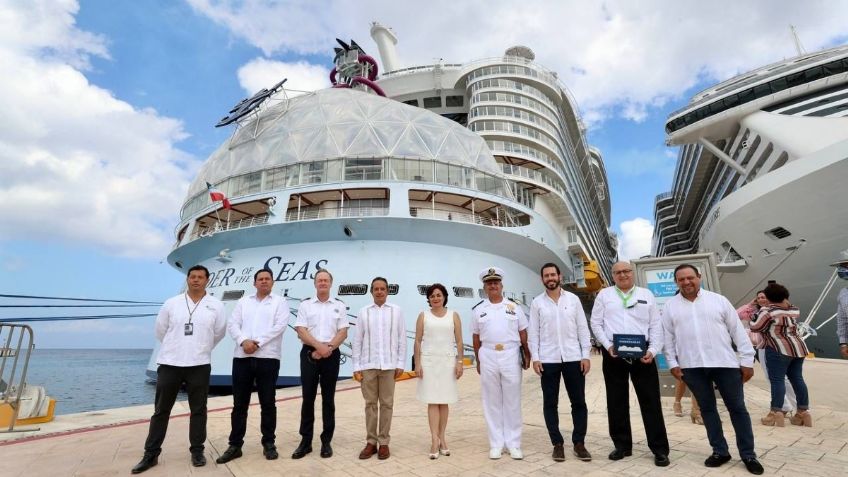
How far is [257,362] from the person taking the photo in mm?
4082

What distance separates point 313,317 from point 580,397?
2773 millimetres

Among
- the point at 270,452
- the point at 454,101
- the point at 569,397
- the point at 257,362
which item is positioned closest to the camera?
the point at 569,397

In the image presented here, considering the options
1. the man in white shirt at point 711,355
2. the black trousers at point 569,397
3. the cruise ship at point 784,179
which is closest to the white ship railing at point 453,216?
the cruise ship at point 784,179

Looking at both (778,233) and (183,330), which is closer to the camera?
(183,330)

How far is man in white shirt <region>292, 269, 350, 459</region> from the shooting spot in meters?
4.00

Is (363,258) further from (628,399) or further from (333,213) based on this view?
(628,399)

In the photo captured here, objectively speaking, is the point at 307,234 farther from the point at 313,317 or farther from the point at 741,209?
the point at 741,209

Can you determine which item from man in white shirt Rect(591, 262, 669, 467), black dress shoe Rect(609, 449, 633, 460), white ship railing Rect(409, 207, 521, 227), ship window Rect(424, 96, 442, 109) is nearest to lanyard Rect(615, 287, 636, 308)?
man in white shirt Rect(591, 262, 669, 467)

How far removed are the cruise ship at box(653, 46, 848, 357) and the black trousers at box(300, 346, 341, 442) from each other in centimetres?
1059

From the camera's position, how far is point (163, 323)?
3.95m

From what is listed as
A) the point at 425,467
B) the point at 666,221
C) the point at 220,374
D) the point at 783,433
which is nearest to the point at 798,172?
the point at 783,433

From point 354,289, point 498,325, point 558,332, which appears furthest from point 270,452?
point 354,289

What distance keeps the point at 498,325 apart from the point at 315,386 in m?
1.96

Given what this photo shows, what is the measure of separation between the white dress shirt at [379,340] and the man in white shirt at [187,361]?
4.74 ft
